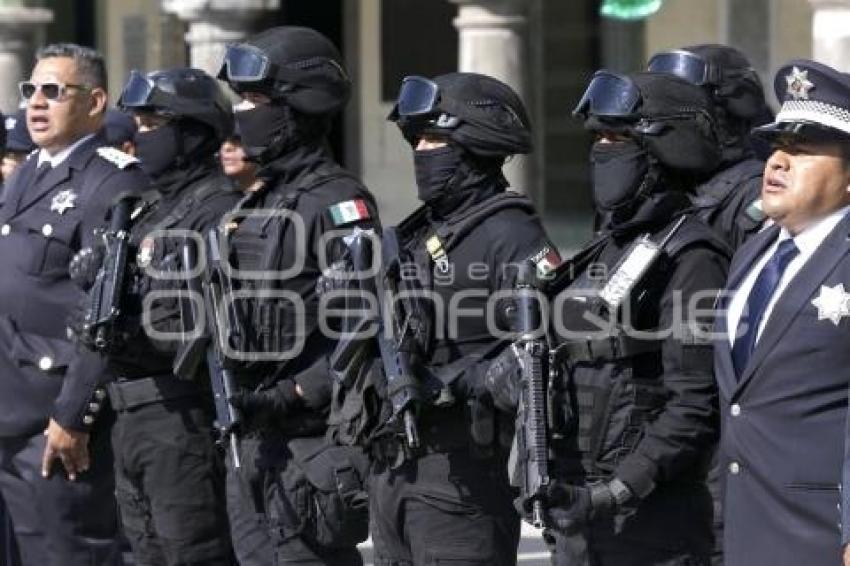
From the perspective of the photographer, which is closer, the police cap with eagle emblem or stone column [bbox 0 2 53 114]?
the police cap with eagle emblem

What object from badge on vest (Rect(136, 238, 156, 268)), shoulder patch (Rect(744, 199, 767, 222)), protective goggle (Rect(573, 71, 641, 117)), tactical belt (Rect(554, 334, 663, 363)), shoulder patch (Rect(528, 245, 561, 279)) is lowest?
badge on vest (Rect(136, 238, 156, 268))

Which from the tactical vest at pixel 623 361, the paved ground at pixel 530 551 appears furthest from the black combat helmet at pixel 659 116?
the paved ground at pixel 530 551

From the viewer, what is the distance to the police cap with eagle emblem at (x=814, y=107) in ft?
18.6

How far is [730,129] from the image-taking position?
786 cm

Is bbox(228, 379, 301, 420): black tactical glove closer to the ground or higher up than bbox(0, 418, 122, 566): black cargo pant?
higher up

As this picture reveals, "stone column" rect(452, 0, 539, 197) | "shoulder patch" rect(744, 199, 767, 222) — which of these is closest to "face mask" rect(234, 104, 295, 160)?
"shoulder patch" rect(744, 199, 767, 222)

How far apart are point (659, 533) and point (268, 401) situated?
145cm

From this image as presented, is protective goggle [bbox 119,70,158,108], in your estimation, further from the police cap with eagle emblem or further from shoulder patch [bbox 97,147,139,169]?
the police cap with eagle emblem

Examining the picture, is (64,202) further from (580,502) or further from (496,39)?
(496,39)

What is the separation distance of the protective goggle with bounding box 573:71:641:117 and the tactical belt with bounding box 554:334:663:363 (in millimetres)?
579

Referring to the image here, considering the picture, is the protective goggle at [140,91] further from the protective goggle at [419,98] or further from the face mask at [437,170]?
the face mask at [437,170]

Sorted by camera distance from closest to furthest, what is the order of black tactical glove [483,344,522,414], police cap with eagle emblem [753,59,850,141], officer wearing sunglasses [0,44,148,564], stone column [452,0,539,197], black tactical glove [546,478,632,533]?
police cap with eagle emblem [753,59,850,141], black tactical glove [546,478,632,533], black tactical glove [483,344,522,414], officer wearing sunglasses [0,44,148,564], stone column [452,0,539,197]

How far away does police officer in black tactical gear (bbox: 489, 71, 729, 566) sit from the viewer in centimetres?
607

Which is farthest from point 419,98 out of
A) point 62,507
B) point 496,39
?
point 496,39
